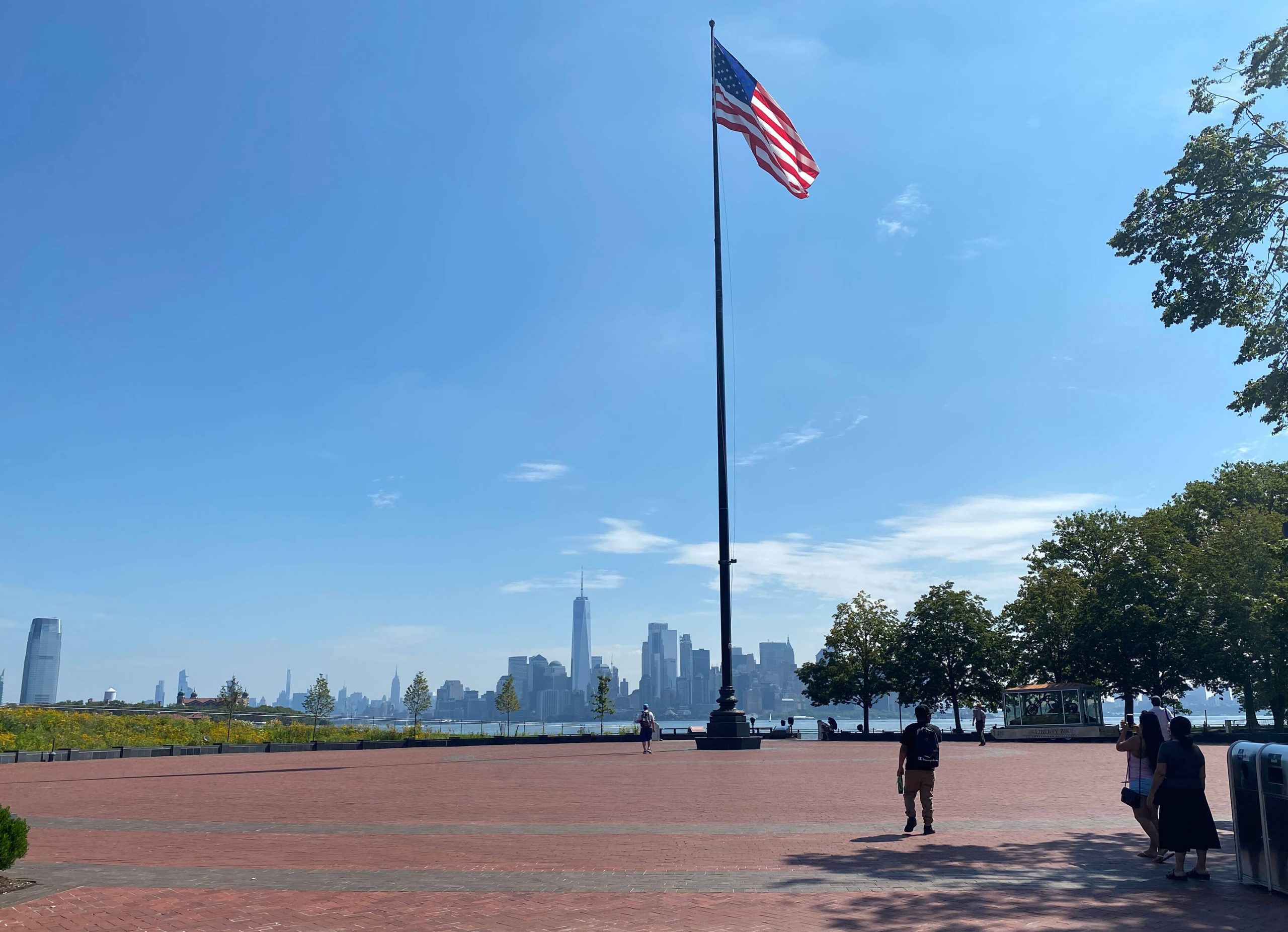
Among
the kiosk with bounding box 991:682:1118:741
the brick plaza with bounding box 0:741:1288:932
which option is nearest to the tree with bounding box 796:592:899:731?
the kiosk with bounding box 991:682:1118:741

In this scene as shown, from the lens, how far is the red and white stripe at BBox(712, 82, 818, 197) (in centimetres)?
2817

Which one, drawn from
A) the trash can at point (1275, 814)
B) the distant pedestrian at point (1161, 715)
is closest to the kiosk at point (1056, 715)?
the distant pedestrian at point (1161, 715)

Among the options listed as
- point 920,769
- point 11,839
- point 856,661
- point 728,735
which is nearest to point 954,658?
point 856,661

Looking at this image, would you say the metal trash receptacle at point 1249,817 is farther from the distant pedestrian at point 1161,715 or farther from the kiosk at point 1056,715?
the kiosk at point 1056,715

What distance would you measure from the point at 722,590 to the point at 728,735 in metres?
4.74

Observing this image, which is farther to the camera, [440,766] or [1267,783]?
[440,766]

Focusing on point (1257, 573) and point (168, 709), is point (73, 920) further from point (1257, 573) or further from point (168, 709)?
point (168, 709)

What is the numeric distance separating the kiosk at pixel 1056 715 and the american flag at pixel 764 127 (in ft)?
81.4

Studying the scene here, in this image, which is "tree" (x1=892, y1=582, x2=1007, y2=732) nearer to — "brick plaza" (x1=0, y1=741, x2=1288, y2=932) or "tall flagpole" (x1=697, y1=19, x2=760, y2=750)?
"tall flagpole" (x1=697, y1=19, x2=760, y2=750)

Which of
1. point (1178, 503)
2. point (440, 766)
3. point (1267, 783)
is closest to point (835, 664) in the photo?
point (1178, 503)

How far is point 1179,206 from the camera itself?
16.4 metres

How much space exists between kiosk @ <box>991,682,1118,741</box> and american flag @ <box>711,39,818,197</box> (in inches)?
977

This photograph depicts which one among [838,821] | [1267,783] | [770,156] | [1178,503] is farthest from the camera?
[1178,503]

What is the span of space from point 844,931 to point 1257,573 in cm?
4415
